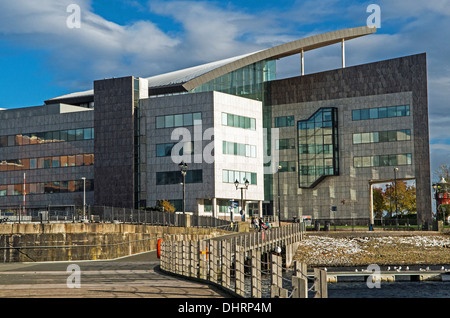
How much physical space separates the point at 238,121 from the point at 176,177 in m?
10.1

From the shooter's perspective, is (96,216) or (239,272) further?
(96,216)

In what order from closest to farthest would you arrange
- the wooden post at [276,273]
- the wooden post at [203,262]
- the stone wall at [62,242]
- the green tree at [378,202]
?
the wooden post at [276,273] → the wooden post at [203,262] → the stone wall at [62,242] → the green tree at [378,202]

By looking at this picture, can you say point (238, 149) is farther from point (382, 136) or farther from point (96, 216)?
point (96, 216)

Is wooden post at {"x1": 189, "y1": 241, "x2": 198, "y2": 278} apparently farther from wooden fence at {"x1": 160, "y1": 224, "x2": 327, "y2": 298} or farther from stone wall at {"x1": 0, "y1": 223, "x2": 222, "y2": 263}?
stone wall at {"x1": 0, "y1": 223, "x2": 222, "y2": 263}

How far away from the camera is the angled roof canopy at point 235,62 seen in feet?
271

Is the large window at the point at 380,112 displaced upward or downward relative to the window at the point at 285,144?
upward

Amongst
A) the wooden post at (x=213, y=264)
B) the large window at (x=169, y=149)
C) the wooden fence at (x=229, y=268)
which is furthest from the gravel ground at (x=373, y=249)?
the wooden post at (x=213, y=264)

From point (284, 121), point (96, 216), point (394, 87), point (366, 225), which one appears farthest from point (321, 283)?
point (284, 121)

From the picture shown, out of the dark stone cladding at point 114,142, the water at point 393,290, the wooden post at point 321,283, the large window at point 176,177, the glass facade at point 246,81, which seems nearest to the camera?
the wooden post at point 321,283

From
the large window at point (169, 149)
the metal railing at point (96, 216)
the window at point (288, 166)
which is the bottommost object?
the metal railing at point (96, 216)

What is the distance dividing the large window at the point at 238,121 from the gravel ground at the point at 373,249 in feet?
61.3

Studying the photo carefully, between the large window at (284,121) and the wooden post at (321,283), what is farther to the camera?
the large window at (284,121)

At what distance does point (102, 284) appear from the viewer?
75.1 ft

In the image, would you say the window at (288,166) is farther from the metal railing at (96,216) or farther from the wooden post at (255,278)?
the wooden post at (255,278)
